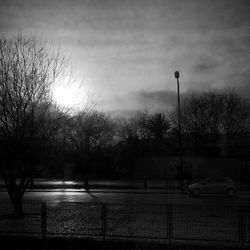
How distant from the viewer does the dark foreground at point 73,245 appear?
9.01 m

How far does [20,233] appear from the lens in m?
10.7

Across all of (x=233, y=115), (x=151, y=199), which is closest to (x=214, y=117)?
(x=233, y=115)

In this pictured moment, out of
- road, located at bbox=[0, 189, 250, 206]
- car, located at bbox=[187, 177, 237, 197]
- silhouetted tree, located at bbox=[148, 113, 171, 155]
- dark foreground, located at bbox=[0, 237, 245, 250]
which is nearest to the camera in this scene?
dark foreground, located at bbox=[0, 237, 245, 250]

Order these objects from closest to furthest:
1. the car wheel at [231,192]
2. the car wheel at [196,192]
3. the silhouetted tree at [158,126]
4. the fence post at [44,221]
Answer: the fence post at [44,221] → the car wheel at [231,192] → the car wheel at [196,192] → the silhouetted tree at [158,126]

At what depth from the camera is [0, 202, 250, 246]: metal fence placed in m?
9.62

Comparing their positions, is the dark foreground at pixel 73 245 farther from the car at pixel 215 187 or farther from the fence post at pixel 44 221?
the car at pixel 215 187

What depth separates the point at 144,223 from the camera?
420 inches

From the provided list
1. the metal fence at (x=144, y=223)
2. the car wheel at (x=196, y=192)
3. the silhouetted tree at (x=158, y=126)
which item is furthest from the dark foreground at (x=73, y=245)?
the silhouetted tree at (x=158, y=126)

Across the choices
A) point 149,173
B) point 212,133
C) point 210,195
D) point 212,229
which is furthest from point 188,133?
point 212,229

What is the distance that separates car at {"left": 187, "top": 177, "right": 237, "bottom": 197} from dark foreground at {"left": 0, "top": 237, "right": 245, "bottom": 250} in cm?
2018

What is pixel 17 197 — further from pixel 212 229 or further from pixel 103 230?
pixel 212 229

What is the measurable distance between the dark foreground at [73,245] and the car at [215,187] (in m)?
20.2

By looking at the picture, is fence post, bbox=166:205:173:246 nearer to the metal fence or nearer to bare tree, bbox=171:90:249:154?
the metal fence

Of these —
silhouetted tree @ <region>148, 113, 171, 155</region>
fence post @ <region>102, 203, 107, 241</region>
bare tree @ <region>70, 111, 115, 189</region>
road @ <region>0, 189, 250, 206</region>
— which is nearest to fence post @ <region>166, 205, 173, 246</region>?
fence post @ <region>102, 203, 107, 241</region>
